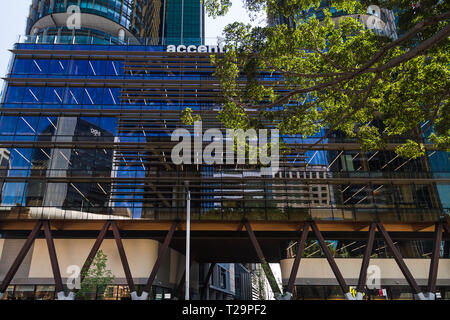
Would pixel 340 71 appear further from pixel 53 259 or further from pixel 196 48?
pixel 53 259

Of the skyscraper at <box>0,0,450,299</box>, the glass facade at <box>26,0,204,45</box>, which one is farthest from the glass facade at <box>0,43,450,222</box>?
the glass facade at <box>26,0,204,45</box>

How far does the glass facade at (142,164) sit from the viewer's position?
29.1m

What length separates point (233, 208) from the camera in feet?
95.3

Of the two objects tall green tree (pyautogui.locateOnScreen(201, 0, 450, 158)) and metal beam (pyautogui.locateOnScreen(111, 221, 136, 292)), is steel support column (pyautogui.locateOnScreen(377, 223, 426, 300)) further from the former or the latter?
metal beam (pyautogui.locateOnScreen(111, 221, 136, 292))

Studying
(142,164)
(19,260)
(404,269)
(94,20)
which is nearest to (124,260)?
(19,260)

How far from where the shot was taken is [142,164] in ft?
102

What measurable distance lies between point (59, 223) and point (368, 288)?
28.2 m

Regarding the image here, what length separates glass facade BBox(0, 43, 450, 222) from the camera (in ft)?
95.4

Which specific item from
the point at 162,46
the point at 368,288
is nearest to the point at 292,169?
the point at 368,288

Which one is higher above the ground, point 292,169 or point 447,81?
point 292,169

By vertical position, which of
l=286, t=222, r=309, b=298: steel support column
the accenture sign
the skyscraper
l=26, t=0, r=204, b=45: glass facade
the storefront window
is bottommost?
the storefront window
